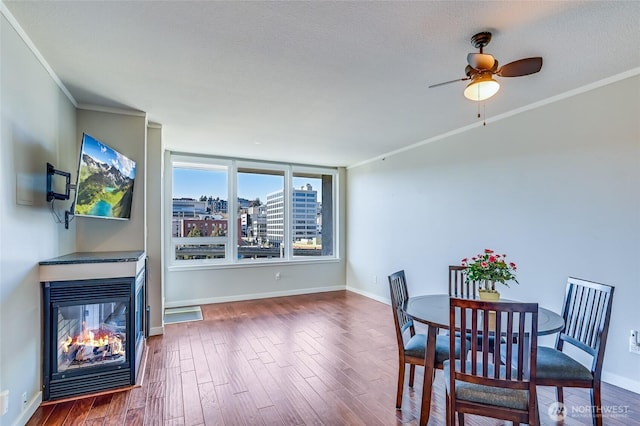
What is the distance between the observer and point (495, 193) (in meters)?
3.68

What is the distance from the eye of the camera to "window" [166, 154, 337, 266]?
5.32m

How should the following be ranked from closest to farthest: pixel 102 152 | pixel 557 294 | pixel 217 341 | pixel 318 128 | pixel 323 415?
pixel 323 415
pixel 102 152
pixel 557 294
pixel 217 341
pixel 318 128

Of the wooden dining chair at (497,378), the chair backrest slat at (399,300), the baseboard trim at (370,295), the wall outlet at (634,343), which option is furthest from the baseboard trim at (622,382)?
the baseboard trim at (370,295)

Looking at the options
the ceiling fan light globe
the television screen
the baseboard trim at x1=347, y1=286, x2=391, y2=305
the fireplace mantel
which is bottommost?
the baseboard trim at x1=347, y1=286, x2=391, y2=305

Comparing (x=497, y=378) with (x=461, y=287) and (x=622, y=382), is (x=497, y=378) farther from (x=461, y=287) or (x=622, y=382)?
(x=622, y=382)

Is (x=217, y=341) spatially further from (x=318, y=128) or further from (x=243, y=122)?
(x=318, y=128)

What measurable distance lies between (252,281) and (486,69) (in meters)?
4.76

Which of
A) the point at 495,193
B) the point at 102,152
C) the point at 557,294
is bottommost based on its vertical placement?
the point at 557,294

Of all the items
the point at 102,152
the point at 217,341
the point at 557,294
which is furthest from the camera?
the point at 217,341

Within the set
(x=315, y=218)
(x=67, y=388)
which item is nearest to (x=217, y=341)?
(x=67, y=388)

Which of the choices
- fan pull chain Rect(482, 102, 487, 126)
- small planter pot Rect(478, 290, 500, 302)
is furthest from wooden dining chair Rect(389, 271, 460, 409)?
fan pull chain Rect(482, 102, 487, 126)

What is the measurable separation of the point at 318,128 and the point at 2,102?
112 inches

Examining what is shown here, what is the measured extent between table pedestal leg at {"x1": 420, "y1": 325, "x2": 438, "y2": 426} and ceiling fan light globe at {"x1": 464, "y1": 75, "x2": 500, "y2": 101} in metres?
1.58

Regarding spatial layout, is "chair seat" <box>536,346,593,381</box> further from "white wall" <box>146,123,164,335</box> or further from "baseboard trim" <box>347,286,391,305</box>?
"white wall" <box>146,123,164,335</box>
